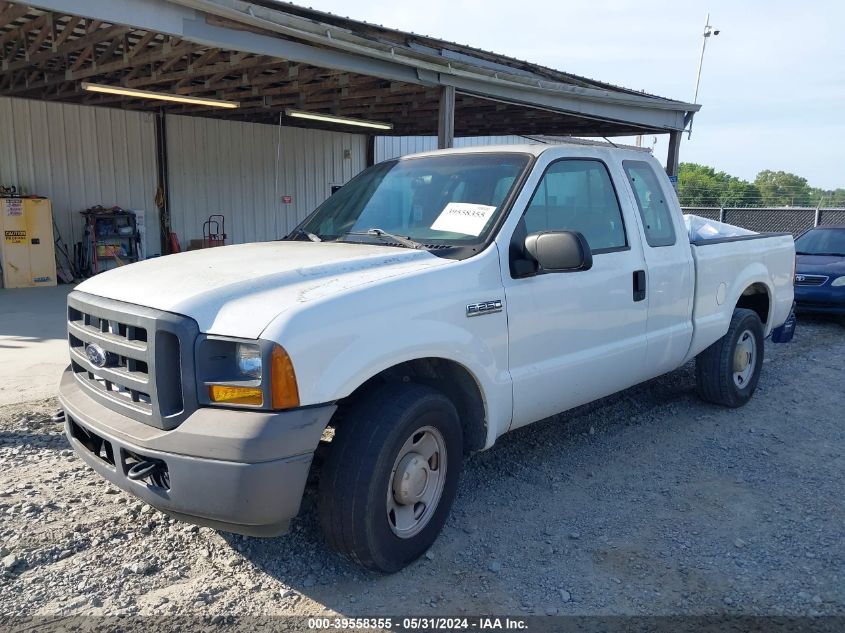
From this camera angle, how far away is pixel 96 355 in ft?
10.4

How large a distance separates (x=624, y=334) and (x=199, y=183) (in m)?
13.8

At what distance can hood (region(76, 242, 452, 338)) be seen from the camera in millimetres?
2684

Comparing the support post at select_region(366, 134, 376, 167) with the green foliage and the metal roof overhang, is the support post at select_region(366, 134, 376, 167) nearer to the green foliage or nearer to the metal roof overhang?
the metal roof overhang

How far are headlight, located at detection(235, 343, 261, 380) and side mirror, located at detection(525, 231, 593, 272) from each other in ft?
5.06

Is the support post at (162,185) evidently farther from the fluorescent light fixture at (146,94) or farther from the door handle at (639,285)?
the door handle at (639,285)

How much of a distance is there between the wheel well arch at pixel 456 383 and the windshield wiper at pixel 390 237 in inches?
25.8

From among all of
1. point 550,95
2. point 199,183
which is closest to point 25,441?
point 550,95

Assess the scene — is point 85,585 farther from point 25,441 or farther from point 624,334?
point 624,334

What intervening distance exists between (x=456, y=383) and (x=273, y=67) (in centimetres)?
878

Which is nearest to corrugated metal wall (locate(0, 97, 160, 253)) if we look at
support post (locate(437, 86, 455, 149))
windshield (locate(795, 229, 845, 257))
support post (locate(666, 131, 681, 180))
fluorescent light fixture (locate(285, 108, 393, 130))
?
fluorescent light fixture (locate(285, 108, 393, 130))

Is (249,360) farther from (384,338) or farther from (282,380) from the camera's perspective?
(384,338)

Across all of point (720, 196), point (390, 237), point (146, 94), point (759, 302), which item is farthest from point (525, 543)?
point (720, 196)

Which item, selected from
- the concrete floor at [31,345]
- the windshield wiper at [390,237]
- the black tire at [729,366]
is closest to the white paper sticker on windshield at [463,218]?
the windshield wiper at [390,237]

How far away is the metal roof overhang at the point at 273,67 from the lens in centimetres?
734
